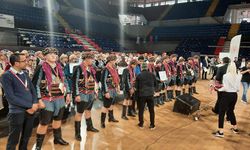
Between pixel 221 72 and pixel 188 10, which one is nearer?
pixel 221 72

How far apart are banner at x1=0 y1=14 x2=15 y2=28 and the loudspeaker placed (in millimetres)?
12157

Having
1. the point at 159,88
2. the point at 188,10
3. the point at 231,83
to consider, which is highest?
the point at 188,10

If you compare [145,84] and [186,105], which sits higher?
[145,84]

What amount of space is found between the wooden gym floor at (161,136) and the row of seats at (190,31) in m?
16.9

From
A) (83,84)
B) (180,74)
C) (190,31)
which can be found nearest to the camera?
(83,84)

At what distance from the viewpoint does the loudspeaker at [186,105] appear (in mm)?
6295

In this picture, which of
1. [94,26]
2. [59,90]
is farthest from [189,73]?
[94,26]

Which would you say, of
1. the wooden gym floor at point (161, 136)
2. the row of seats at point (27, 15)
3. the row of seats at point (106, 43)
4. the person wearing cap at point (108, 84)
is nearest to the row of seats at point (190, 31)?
the row of seats at point (106, 43)

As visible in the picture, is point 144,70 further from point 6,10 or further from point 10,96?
point 6,10

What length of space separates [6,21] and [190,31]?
1703 cm

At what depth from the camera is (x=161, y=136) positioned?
15.4 ft

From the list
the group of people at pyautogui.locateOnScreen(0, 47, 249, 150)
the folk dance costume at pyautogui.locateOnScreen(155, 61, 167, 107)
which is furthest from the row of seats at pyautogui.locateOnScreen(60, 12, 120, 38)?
the folk dance costume at pyautogui.locateOnScreen(155, 61, 167, 107)

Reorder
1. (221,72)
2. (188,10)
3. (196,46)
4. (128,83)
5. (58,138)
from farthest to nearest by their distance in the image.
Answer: (188,10) < (196,46) < (128,83) < (221,72) < (58,138)

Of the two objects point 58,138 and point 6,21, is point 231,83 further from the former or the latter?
point 6,21
